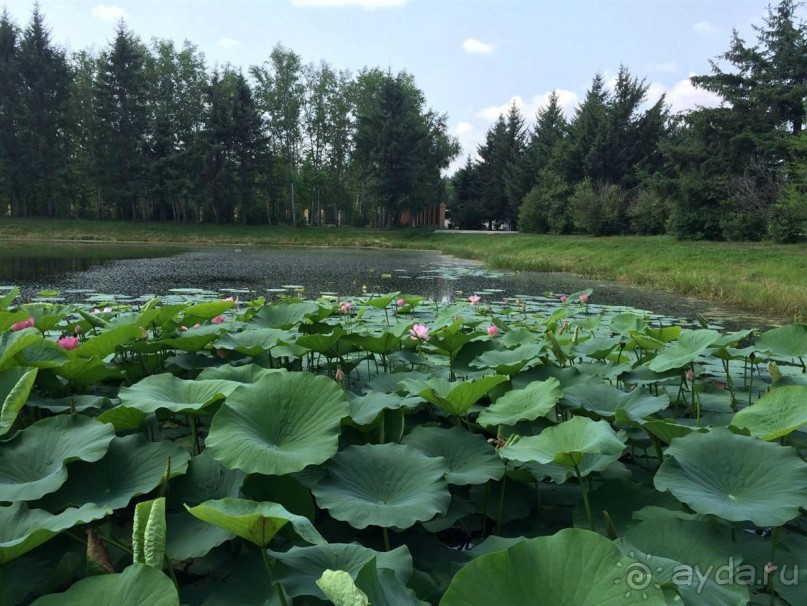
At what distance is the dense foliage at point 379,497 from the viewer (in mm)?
724

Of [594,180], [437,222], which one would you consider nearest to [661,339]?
[594,180]

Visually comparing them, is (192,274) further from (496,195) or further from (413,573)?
(496,195)

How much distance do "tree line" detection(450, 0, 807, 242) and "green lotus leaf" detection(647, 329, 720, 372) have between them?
11.9m

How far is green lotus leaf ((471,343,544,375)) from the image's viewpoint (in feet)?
5.84

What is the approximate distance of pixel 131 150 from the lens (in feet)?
98.1

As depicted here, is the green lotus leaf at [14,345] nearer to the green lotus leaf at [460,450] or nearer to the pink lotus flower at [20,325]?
the pink lotus flower at [20,325]

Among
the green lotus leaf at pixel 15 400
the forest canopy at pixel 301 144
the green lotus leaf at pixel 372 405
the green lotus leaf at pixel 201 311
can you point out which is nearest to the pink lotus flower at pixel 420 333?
the green lotus leaf at pixel 372 405

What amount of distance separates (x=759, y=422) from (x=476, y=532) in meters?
0.73

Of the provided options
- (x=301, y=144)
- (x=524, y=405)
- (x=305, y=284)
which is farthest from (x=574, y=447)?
(x=301, y=144)

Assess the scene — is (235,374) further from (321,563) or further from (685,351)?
(685,351)

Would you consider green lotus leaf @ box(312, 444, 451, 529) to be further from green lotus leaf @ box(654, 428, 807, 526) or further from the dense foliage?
green lotus leaf @ box(654, 428, 807, 526)

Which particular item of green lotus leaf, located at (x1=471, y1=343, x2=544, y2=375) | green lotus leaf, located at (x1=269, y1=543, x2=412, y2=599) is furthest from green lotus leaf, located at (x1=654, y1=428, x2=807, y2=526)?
green lotus leaf, located at (x1=471, y1=343, x2=544, y2=375)

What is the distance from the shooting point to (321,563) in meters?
0.84

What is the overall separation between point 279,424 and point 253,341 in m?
0.87
